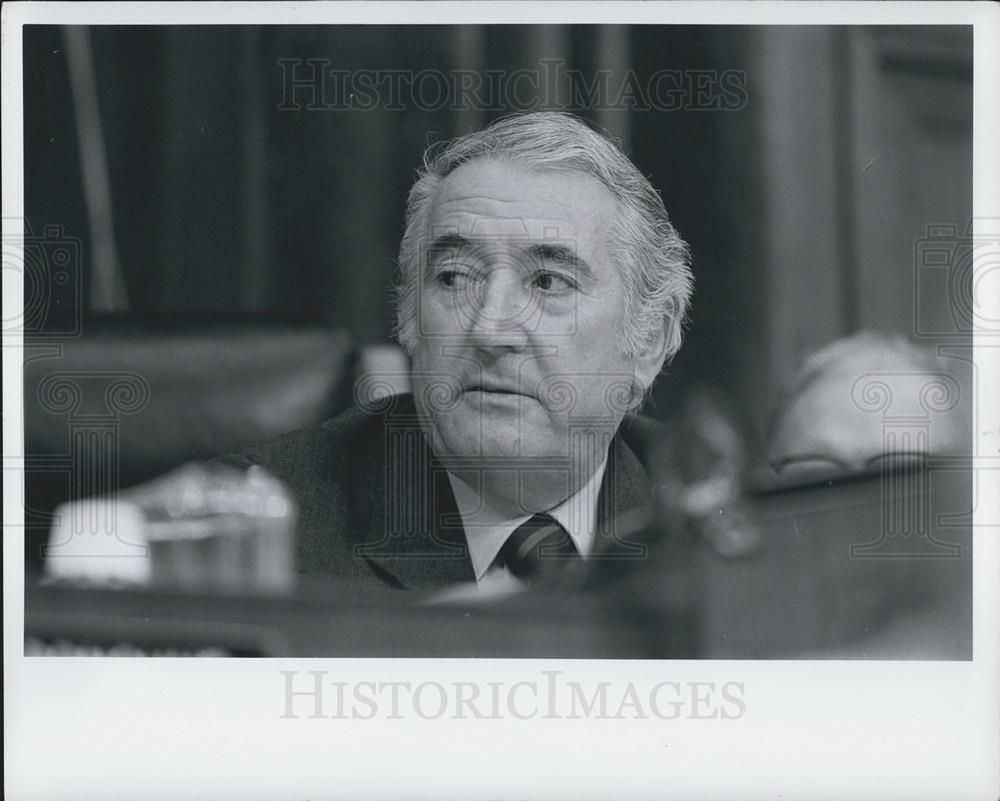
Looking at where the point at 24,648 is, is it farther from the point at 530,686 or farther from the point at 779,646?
the point at 779,646

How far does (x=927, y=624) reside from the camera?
2.54 meters

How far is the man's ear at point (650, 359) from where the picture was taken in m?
2.49

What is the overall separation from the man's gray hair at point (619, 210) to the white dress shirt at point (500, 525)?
0.33 meters

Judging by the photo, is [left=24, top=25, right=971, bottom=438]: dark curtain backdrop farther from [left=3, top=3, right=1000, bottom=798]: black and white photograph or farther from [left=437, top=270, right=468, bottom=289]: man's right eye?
[left=437, top=270, right=468, bottom=289]: man's right eye

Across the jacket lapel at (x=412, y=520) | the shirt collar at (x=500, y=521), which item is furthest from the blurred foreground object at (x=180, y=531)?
the shirt collar at (x=500, y=521)

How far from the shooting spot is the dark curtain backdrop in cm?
249

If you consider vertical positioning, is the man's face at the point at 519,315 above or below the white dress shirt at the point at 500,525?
above

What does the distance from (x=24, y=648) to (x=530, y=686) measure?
3.67 feet

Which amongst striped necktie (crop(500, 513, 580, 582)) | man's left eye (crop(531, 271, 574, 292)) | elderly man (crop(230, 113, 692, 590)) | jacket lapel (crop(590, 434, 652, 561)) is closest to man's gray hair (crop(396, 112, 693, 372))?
elderly man (crop(230, 113, 692, 590))

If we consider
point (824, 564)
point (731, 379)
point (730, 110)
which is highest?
point (730, 110)

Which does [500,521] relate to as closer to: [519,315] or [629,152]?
[519,315]

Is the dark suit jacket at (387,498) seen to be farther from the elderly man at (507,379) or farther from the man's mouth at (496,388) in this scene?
the man's mouth at (496,388)

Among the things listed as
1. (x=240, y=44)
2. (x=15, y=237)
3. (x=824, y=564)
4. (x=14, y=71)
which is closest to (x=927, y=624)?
(x=824, y=564)

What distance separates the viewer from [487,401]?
8.11 feet
